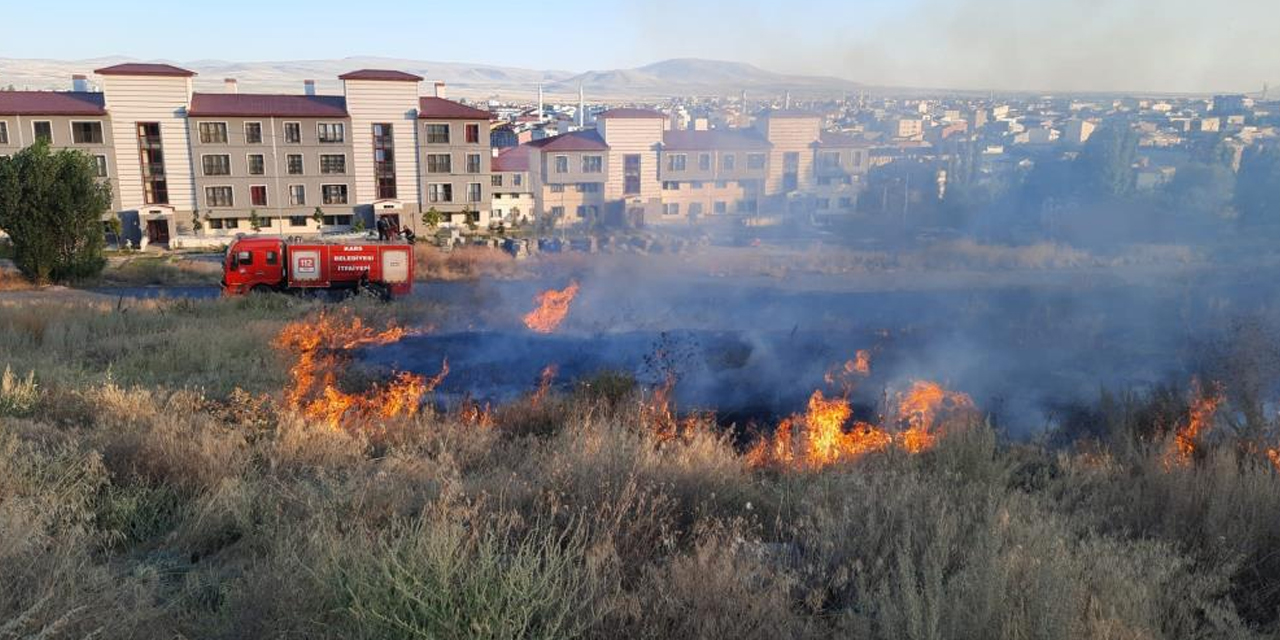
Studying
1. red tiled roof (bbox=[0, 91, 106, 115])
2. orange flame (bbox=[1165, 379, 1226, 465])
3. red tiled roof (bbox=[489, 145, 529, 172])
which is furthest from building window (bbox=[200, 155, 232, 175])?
orange flame (bbox=[1165, 379, 1226, 465])

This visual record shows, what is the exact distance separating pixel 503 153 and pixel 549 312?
3419 cm

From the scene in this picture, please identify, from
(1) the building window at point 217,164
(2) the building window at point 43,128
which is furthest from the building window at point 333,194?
(2) the building window at point 43,128

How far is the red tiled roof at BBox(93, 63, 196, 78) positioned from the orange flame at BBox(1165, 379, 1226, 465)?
38.9 meters

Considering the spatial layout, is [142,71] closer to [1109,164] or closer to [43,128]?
[43,128]

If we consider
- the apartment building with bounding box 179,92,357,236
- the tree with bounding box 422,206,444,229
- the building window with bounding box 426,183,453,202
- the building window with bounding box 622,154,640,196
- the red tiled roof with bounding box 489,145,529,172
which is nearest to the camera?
the apartment building with bounding box 179,92,357,236

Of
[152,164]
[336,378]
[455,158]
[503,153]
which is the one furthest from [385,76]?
[336,378]

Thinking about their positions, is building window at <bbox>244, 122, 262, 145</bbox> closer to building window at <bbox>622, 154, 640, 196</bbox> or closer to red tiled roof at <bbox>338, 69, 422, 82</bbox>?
red tiled roof at <bbox>338, 69, 422, 82</bbox>

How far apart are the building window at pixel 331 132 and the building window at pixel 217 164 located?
4250 mm

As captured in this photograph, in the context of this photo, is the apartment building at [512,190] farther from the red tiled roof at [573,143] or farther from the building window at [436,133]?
the building window at [436,133]

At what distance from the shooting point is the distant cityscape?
36250 mm

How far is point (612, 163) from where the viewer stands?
1806 inches

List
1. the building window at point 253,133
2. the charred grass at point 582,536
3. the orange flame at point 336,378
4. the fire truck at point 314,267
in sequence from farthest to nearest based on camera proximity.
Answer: the building window at point 253,133, the fire truck at point 314,267, the orange flame at point 336,378, the charred grass at point 582,536

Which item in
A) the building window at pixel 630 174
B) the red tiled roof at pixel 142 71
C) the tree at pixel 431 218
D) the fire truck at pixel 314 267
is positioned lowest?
the fire truck at pixel 314 267

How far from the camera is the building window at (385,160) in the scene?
39.8 metres
